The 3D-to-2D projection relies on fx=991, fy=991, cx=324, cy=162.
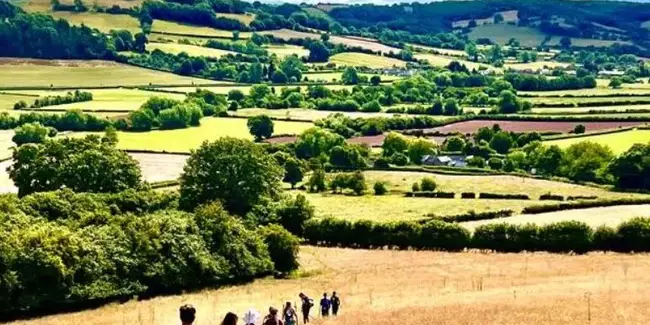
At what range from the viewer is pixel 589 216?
85.6 metres

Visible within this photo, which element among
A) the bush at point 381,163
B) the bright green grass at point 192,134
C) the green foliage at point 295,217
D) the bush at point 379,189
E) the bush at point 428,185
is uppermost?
the green foliage at point 295,217

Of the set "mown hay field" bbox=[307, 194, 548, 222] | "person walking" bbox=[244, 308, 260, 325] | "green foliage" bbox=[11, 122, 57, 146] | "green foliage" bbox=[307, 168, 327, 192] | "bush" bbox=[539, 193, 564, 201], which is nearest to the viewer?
"person walking" bbox=[244, 308, 260, 325]

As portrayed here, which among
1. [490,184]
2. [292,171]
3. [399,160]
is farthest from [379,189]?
[399,160]

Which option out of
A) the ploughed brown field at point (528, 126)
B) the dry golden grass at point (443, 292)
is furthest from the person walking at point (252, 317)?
the ploughed brown field at point (528, 126)

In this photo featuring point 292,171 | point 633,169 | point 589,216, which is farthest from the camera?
point 292,171

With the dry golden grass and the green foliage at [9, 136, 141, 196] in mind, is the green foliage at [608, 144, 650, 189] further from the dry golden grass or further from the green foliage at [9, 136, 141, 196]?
the green foliage at [9, 136, 141, 196]

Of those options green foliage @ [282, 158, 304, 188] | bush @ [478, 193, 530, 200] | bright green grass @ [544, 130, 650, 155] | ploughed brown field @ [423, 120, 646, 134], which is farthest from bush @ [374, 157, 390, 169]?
ploughed brown field @ [423, 120, 646, 134]

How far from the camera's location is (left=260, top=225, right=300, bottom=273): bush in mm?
72250

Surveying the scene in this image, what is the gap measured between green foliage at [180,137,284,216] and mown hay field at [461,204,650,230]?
18.4 metres

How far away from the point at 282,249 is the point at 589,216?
2923 cm

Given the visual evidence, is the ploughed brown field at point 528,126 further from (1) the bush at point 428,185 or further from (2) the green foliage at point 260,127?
(1) the bush at point 428,185

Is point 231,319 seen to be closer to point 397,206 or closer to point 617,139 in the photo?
point 397,206

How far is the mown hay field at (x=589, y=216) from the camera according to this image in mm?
82688

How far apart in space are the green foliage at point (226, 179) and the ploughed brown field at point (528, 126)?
254 feet
